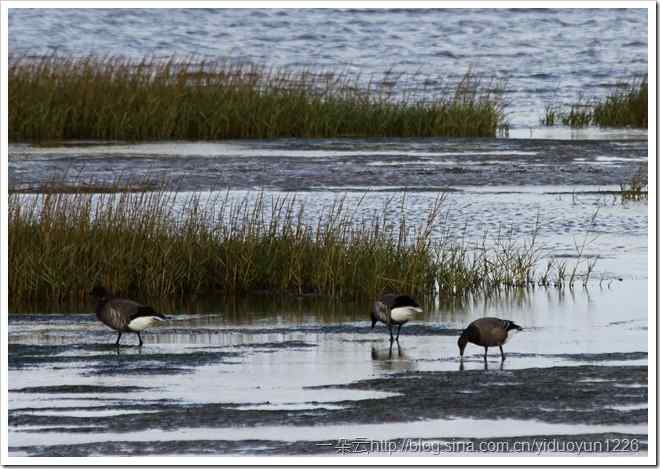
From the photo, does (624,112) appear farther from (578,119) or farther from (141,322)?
(141,322)

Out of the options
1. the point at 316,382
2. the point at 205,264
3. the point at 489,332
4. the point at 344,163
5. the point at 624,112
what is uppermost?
the point at 624,112

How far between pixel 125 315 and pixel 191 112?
54.2 feet

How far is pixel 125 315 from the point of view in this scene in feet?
34.6

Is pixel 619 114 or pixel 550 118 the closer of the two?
pixel 619 114

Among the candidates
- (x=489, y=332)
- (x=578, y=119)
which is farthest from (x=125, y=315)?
(x=578, y=119)

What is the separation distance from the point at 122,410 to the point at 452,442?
2.06 m

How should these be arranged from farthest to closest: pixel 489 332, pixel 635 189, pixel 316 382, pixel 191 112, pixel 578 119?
pixel 578 119 < pixel 191 112 < pixel 635 189 < pixel 489 332 < pixel 316 382

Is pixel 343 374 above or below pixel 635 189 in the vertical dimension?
below

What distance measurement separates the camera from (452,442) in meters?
7.74

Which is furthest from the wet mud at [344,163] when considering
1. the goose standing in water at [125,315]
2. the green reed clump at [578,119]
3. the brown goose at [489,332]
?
the brown goose at [489,332]

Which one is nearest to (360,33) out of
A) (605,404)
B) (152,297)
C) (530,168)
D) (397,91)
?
(397,91)

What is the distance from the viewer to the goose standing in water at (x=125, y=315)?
34.2 feet

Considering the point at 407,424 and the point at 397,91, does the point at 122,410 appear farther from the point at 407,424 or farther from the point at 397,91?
the point at 397,91

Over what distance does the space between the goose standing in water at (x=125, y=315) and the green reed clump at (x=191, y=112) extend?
1581 centimetres
